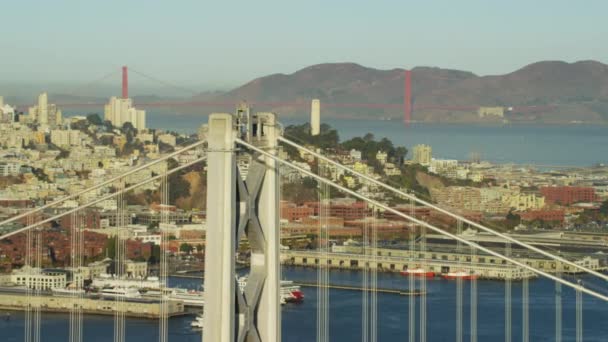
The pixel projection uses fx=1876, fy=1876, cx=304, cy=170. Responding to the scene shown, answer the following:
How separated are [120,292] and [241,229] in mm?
10253

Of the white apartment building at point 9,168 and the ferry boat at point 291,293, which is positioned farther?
the white apartment building at point 9,168

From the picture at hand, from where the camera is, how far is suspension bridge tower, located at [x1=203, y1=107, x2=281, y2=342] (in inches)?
185

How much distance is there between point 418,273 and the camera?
58.9 feet

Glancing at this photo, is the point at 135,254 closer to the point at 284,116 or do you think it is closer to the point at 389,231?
the point at 389,231

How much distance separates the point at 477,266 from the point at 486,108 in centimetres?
3663

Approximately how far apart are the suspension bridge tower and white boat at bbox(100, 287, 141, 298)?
9859 mm

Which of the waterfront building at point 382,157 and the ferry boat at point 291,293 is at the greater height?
the waterfront building at point 382,157

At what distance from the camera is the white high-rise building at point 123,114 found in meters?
30.5

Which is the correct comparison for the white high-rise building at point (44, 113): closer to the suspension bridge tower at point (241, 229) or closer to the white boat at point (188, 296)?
the white boat at point (188, 296)

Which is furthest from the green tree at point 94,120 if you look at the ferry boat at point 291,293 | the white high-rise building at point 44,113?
the ferry boat at point 291,293

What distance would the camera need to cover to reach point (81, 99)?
37.0 m

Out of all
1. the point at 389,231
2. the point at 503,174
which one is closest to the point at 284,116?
the point at 503,174

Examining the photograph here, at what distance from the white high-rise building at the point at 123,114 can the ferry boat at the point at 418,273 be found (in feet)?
40.7

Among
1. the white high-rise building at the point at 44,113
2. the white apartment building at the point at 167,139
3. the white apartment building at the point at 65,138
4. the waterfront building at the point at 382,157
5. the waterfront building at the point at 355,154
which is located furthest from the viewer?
the white high-rise building at the point at 44,113
